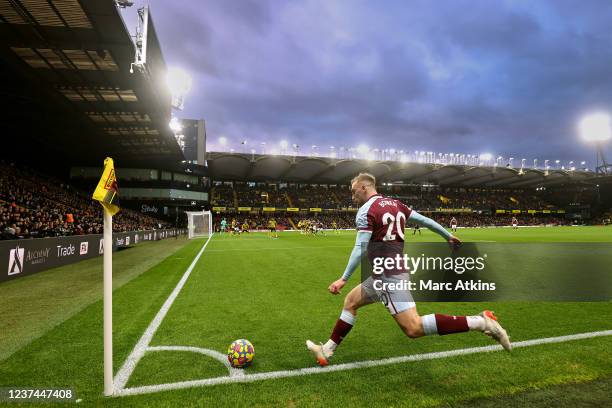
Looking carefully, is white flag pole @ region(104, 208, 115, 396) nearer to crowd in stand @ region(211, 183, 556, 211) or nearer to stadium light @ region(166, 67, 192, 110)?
stadium light @ region(166, 67, 192, 110)

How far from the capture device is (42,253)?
39.5 ft

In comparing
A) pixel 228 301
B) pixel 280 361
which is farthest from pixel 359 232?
pixel 228 301

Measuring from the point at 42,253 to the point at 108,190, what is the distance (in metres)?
11.6

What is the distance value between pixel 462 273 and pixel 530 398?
196 cm

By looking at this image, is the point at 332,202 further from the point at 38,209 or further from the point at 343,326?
the point at 343,326

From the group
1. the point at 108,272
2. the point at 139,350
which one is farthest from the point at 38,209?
the point at 108,272

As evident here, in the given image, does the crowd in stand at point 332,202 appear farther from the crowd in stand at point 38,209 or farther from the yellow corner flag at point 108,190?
the yellow corner flag at point 108,190

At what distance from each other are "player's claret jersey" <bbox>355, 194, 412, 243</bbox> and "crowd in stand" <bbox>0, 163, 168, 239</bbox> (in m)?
12.9

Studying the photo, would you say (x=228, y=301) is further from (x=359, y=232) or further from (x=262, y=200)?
(x=262, y=200)

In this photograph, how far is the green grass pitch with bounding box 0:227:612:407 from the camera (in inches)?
132

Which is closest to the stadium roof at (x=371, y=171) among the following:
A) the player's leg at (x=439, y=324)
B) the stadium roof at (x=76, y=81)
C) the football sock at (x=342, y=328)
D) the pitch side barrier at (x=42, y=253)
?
the stadium roof at (x=76, y=81)

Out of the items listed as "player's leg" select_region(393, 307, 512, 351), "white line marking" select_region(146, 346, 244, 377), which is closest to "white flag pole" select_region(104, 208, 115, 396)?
"white line marking" select_region(146, 346, 244, 377)

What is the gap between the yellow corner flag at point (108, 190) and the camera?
3205 millimetres

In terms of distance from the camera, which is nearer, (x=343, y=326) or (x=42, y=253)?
(x=343, y=326)
